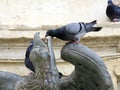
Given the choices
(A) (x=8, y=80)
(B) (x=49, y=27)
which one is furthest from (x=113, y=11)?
(A) (x=8, y=80)

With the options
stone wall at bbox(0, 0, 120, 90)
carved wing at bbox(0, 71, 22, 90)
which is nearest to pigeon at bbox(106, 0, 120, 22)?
stone wall at bbox(0, 0, 120, 90)

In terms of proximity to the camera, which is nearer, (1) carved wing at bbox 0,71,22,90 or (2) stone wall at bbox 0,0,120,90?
(1) carved wing at bbox 0,71,22,90

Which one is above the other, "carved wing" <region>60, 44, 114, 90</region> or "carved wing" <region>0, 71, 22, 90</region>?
"carved wing" <region>60, 44, 114, 90</region>

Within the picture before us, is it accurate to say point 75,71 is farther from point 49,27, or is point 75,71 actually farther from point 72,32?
point 49,27

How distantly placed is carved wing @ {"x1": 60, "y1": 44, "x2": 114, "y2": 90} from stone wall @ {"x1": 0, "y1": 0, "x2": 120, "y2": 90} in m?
1.14

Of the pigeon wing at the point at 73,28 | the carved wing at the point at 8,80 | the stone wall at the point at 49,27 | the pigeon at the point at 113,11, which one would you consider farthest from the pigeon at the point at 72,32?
the pigeon at the point at 113,11

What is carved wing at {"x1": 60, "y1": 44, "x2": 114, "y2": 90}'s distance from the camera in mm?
2295

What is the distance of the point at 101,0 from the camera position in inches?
157

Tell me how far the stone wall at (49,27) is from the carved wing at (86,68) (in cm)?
114

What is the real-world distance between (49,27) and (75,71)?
1.33m

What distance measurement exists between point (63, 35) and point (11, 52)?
1298 millimetres

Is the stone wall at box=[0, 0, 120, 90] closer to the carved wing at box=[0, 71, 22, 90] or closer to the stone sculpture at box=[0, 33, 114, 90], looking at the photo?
the carved wing at box=[0, 71, 22, 90]

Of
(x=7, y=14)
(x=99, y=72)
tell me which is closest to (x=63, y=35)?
(x=99, y=72)

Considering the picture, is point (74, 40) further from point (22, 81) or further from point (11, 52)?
point (11, 52)
